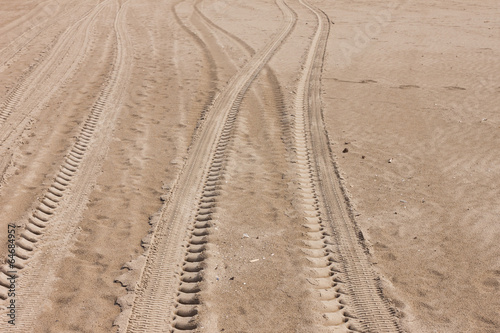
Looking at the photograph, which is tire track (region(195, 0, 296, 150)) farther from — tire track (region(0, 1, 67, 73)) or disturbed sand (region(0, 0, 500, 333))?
tire track (region(0, 1, 67, 73))

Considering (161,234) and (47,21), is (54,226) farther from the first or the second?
(47,21)

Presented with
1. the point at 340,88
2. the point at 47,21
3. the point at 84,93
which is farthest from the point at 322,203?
the point at 47,21

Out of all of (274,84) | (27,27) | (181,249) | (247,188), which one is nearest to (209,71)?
(274,84)

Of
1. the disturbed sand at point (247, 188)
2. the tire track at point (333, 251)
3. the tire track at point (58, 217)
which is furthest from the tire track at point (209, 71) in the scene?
the tire track at point (333, 251)

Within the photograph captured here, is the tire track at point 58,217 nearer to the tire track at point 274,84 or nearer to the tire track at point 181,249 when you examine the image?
the tire track at point 181,249

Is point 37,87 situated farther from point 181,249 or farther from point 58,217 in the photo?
point 181,249

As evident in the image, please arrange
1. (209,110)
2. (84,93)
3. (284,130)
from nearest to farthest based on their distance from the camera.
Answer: (284,130) < (209,110) < (84,93)
